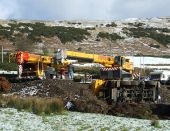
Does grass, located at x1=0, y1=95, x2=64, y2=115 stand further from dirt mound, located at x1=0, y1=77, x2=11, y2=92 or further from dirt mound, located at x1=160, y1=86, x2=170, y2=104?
dirt mound, located at x1=160, y1=86, x2=170, y2=104

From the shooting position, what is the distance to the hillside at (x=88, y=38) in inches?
3553

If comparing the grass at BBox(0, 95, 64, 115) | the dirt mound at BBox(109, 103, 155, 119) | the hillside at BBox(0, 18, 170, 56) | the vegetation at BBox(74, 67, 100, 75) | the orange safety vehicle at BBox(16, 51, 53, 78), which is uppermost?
the hillside at BBox(0, 18, 170, 56)

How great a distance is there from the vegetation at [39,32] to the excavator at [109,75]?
1628 inches

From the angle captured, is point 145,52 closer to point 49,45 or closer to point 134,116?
point 49,45

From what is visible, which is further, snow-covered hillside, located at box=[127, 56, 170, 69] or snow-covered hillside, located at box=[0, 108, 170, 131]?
snow-covered hillside, located at box=[127, 56, 170, 69]

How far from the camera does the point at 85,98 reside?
1438 inches

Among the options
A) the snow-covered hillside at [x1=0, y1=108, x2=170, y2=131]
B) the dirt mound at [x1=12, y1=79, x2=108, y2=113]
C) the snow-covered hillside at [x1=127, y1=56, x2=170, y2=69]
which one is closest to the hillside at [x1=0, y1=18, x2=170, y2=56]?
the snow-covered hillside at [x1=127, y1=56, x2=170, y2=69]

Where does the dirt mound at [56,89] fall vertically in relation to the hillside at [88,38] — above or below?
below

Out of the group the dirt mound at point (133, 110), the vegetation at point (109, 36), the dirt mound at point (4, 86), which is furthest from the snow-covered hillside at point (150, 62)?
the dirt mound at point (133, 110)

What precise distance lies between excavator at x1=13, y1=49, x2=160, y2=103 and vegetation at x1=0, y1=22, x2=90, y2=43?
41.3 metres

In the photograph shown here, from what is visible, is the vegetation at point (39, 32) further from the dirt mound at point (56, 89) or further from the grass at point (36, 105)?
the grass at point (36, 105)

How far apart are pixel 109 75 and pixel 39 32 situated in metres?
54.4

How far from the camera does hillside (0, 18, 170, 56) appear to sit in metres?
90.2

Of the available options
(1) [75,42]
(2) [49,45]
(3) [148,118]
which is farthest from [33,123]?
(1) [75,42]
